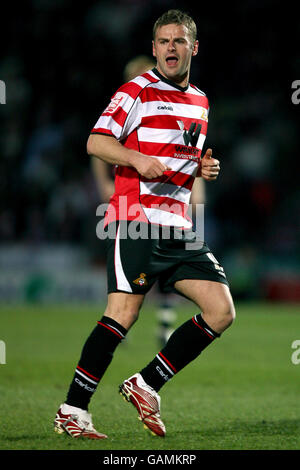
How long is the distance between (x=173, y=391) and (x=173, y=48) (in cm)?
272

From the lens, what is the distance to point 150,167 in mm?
3656

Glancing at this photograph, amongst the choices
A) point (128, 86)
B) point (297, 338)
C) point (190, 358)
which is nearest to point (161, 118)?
point (128, 86)

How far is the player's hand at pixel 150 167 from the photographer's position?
12.0 ft

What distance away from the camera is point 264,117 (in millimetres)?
16453

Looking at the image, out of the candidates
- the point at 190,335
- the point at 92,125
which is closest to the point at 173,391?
the point at 190,335

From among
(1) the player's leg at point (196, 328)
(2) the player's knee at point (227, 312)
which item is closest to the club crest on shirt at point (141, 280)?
(1) the player's leg at point (196, 328)

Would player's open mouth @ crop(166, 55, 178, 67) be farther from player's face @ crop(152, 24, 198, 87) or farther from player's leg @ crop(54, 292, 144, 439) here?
player's leg @ crop(54, 292, 144, 439)

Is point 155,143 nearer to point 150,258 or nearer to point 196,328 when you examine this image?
point 150,258

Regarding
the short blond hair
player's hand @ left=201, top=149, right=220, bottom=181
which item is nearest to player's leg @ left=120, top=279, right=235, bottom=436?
player's hand @ left=201, top=149, right=220, bottom=181

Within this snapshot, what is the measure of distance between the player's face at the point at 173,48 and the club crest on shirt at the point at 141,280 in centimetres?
105

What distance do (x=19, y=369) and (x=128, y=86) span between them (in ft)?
11.8

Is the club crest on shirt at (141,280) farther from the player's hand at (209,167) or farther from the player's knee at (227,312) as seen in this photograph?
the player's hand at (209,167)

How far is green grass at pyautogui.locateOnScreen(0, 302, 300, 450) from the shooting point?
3.83m

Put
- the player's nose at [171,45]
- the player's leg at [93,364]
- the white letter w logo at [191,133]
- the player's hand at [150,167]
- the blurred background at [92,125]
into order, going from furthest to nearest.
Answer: the blurred background at [92,125] → the white letter w logo at [191,133] → the player's nose at [171,45] → the player's leg at [93,364] → the player's hand at [150,167]
